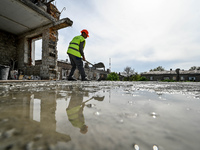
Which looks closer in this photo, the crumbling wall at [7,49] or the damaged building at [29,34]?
the damaged building at [29,34]

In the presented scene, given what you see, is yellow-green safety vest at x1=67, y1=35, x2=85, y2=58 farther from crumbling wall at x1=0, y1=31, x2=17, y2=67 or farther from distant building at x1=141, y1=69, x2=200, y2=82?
distant building at x1=141, y1=69, x2=200, y2=82

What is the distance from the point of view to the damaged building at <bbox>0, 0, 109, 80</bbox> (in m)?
4.78

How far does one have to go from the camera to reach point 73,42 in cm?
453

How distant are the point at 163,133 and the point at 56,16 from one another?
741 centimetres

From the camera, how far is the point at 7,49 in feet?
22.1

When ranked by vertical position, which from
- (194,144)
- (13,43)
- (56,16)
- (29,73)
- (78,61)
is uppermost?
(56,16)

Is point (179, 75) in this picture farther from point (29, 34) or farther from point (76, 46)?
point (29, 34)

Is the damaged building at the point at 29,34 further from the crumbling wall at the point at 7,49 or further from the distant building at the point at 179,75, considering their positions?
the distant building at the point at 179,75

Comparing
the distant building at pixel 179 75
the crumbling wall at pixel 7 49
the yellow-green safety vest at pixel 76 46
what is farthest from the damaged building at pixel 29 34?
the distant building at pixel 179 75

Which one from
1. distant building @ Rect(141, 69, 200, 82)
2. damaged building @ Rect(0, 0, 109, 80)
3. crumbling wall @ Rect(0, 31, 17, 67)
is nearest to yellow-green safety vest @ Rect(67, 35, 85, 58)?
damaged building @ Rect(0, 0, 109, 80)

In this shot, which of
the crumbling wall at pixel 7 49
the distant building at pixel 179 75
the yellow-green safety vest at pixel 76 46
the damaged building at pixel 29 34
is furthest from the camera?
the distant building at pixel 179 75

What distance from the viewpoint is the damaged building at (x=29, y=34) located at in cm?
478

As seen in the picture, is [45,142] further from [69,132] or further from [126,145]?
[126,145]

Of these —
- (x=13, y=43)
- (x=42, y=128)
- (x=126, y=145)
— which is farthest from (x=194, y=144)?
(x=13, y=43)
